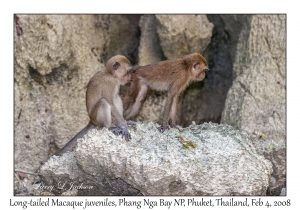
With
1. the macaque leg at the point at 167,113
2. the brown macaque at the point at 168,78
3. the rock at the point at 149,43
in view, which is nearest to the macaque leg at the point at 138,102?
the brown macaque at the point at 168,78

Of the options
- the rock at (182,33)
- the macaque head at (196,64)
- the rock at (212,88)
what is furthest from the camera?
the rock at (212,88)

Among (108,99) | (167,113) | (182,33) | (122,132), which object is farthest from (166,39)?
(122,132)

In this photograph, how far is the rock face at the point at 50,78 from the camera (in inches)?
313

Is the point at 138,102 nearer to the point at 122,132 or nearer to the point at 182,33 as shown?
the point at 122,132

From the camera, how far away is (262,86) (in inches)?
314

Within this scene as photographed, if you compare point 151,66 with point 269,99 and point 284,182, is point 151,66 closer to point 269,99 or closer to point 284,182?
point 269,99

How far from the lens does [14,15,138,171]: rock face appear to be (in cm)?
795

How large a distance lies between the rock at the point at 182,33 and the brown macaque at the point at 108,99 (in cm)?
171

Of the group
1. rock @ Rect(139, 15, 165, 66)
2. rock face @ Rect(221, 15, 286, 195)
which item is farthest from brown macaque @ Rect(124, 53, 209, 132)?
rock @ Rect(139, 15, 165, 66)

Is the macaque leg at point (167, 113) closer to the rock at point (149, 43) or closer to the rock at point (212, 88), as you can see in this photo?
the rock at point (149, 43)

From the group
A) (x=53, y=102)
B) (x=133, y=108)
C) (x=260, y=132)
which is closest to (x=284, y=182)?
(x=260, y=132)

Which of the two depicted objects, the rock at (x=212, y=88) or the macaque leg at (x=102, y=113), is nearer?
the macaque leg at (x=102, y=113)

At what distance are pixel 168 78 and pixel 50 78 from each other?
6.33ft

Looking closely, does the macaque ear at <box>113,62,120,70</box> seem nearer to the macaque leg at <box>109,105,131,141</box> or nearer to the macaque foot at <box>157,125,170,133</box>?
the macaque leg at <box>109,105,131,141</box>
